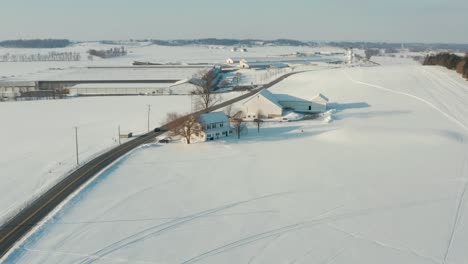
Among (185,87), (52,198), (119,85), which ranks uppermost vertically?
(185,87)

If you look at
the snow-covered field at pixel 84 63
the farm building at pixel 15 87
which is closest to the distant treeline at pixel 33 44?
the snow-covered field at pixel 84 63

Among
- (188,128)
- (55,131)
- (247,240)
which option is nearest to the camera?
(247,240)

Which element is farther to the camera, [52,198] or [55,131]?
[55,131]

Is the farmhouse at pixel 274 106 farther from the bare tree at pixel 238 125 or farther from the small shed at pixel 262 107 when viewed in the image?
the bare tree at pixel 238 125

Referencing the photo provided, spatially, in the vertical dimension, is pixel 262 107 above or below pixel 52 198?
above

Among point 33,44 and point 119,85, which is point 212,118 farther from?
point 33,44

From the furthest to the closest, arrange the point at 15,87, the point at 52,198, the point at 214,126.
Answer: the point at 15,87 → the point at 214,126 → the point at 52,198

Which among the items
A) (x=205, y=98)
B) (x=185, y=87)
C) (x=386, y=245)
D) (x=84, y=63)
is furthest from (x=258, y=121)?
(x=84, y=63)
